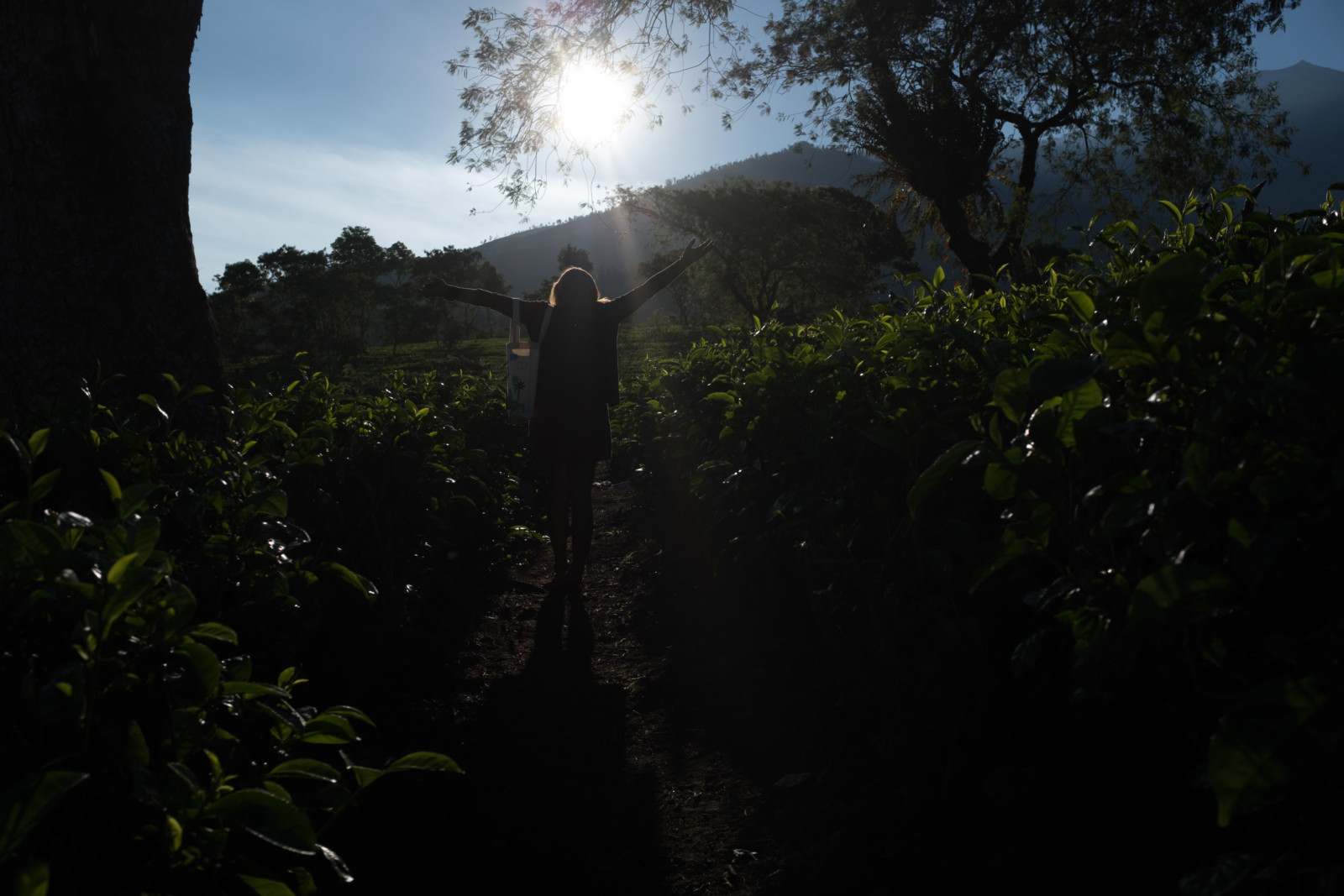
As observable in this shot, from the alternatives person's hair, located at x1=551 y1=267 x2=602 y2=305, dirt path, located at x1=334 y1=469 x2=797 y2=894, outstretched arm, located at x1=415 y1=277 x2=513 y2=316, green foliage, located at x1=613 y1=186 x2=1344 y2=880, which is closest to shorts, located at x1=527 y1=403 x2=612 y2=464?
person's hair, located at x1=551 y1=267 x2=602 y2=305

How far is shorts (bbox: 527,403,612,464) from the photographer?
16.1ft

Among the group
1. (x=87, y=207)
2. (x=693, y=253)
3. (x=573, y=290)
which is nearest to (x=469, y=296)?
(x=573, y=290)

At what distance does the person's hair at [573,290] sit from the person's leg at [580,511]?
40.2 inches

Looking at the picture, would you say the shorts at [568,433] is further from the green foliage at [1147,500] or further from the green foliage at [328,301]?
the green foliage at [328,301]

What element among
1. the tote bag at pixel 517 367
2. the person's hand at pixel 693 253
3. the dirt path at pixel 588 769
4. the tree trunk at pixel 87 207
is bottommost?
the dirt path at pixel 588 769

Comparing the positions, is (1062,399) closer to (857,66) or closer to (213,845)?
(213,845)

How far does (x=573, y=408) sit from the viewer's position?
16.1ft

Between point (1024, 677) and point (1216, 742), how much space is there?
1.11m

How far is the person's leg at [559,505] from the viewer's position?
4.96 meters

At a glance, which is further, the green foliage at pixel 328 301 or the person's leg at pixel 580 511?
the green foliage at pixel 328 301

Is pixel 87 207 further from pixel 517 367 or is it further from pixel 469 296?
pixel 517 367

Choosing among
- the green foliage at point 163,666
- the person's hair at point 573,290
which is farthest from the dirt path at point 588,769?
the person's hair at point 573,290

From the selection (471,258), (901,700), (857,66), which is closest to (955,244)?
(857,66)

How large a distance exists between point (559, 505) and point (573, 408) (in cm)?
60
